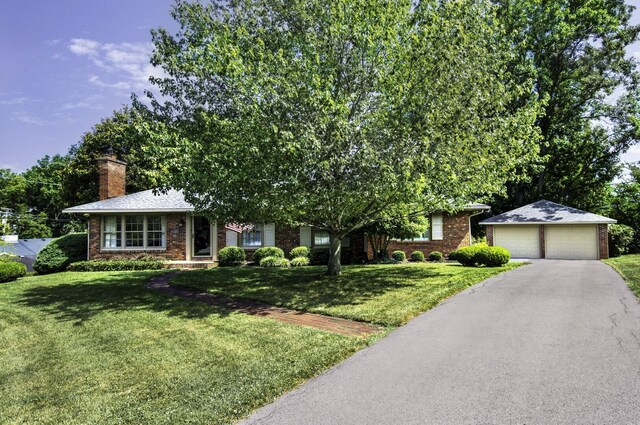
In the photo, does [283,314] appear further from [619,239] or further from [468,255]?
[619,239]

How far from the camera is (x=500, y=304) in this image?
8828mm

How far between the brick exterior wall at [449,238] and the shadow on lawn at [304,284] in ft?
23.8

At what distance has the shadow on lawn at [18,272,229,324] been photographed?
8945mm

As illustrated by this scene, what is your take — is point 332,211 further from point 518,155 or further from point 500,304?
point 518,155

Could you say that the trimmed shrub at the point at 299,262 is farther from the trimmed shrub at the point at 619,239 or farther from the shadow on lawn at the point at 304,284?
the trimmed shrub at the point at 619,239

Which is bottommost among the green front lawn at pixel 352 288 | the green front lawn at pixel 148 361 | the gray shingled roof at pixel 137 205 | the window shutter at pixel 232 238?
the green front lawn at pixel 148 361

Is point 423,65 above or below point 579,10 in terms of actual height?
below

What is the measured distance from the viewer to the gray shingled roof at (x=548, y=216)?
75.6 feet

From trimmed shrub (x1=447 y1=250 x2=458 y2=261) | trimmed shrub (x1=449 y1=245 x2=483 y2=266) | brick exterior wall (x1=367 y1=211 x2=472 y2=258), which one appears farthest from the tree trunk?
brick exterior wall (x1=367 y1=211 x2=472 y2=258)

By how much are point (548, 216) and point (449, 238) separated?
7.23m

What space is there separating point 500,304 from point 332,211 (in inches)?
195

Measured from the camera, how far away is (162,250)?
2034 cm

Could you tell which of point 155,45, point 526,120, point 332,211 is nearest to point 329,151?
point 332,211

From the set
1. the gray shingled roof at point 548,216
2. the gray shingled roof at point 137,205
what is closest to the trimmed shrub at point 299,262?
the gray shingled roof at point 137,205
